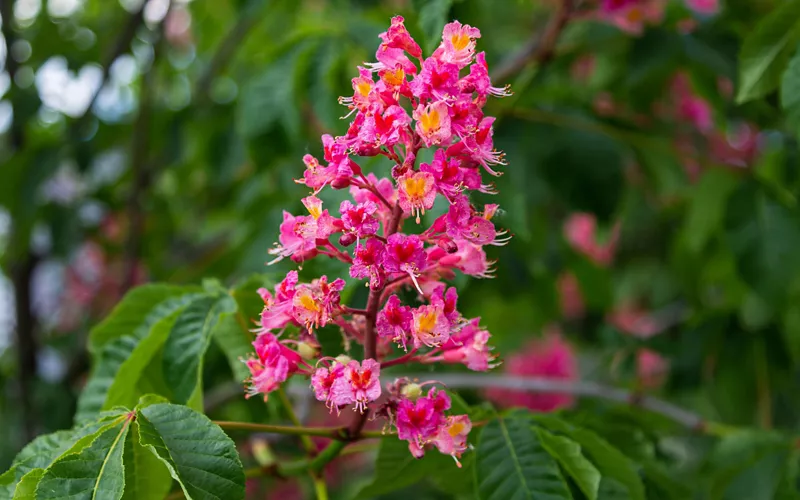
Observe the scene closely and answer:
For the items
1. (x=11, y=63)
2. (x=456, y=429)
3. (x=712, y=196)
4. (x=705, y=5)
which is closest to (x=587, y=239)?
(x=705, y=5)

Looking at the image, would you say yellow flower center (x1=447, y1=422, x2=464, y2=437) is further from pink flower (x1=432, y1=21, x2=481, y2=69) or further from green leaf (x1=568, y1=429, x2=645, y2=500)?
pink flower (x1=432, y1=21, x2=481, y2=69)

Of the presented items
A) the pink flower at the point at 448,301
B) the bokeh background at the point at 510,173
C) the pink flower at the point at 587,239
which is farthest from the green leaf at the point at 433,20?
the pink flower at the point at 587,239

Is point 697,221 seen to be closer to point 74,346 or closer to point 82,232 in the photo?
point 82,232

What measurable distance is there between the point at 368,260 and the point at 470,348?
229 millimetres

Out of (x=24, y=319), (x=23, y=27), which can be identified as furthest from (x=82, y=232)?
(x=23, y=27)

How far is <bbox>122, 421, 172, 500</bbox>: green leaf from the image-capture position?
97 centimetres

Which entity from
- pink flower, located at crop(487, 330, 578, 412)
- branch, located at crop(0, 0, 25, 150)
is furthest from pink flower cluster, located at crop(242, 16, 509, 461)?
pink flower, located at crop(487, 330, 578, 412)

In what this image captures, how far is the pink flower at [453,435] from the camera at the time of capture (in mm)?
963

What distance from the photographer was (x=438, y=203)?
1.24m

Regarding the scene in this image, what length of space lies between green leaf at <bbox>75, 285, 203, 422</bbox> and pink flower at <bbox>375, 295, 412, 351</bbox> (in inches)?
16.0

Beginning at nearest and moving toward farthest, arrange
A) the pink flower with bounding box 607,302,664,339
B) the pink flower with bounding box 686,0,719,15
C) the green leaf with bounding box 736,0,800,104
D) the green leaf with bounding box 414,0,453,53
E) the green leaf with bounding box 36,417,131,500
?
the green leaf with bounding box 36,417,131,500
the green leaf with bounding box 414,0,453,53
the green leaf with bounding box 736,0,800,104
the pink flower with bounding box 686,0,719,15
the pink flower with bounding box 607,302,664,339

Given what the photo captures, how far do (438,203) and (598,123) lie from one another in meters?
0.77

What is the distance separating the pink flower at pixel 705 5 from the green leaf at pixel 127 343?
65.1 inches

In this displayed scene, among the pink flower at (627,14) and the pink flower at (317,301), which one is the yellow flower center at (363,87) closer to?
the pink flower at (317,301)
